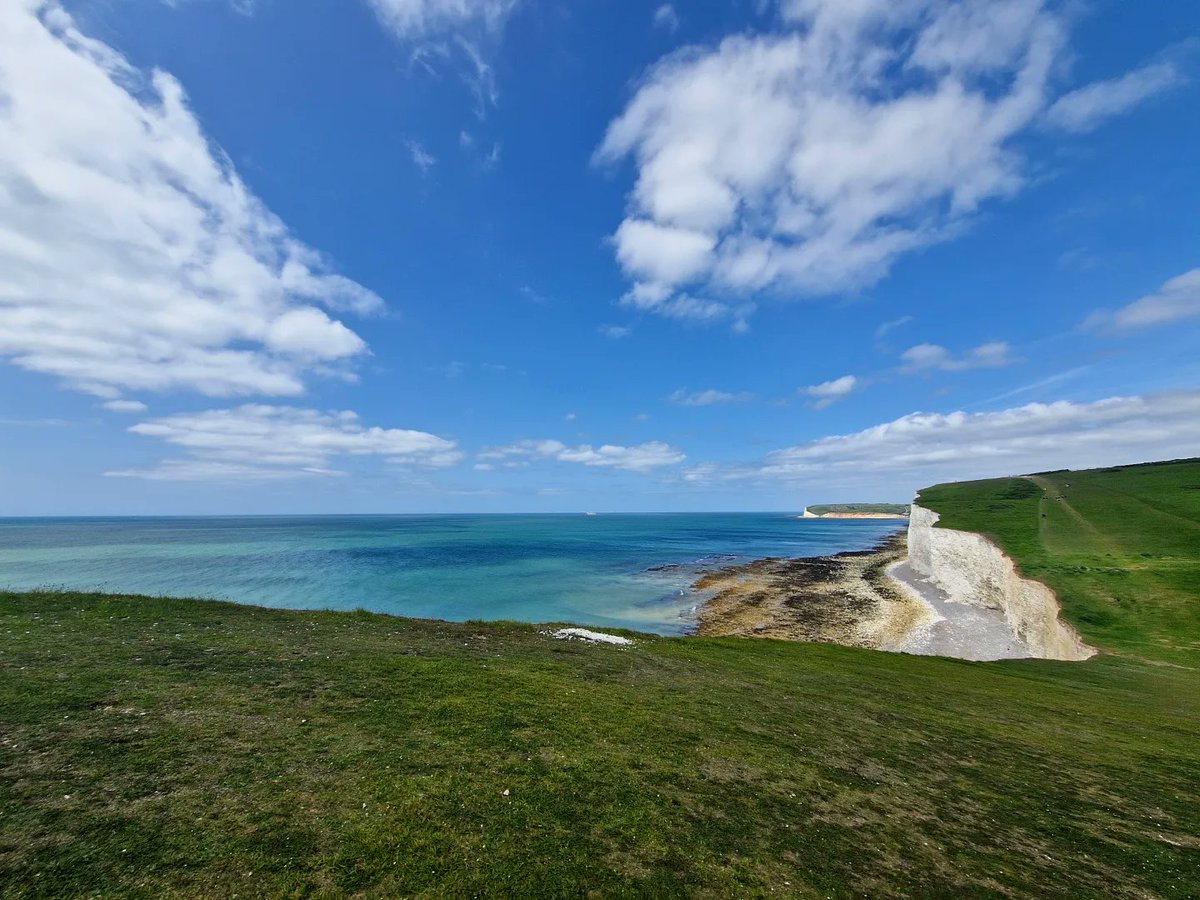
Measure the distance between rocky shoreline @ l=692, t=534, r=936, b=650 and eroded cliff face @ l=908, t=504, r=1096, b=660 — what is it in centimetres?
711

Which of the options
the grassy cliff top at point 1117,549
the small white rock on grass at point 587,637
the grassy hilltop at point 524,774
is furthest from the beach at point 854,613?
the grassy hilltop at point 524,774

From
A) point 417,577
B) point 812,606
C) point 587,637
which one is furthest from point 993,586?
point 417,577

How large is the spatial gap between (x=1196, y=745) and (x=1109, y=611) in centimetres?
3568

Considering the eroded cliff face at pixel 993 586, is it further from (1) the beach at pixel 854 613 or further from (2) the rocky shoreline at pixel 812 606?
(2) the rocky shoreline at pixel 812 606

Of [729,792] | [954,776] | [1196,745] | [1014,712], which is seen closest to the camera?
[729,792]

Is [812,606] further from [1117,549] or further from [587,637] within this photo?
[587,637]

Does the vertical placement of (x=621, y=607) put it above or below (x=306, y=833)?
below

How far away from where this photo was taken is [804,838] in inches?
372

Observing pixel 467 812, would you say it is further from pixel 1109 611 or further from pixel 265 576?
pixel 265 576

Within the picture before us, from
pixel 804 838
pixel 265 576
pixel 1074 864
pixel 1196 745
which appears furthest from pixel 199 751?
pixel 265 576

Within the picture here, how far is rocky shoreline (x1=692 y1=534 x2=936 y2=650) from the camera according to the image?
48812mm

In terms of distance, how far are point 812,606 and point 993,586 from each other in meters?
25.0

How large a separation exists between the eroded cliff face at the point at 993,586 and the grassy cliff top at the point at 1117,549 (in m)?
1.53

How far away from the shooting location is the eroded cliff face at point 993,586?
42.0 metres
